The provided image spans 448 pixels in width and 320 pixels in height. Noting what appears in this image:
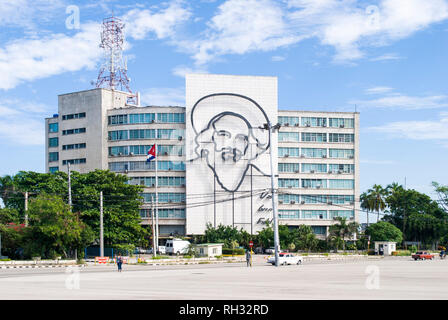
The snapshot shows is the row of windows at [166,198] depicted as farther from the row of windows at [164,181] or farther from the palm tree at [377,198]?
the palm tree at [377,198]

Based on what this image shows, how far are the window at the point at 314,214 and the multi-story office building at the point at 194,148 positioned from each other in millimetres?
873

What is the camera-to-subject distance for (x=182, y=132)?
104125 mm

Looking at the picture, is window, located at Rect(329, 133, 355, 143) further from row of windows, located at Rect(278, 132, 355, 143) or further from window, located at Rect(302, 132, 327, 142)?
window, located at Rect(302, 132, 327, 142)

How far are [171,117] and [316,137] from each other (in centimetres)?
2910

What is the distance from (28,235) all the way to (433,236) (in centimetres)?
8205

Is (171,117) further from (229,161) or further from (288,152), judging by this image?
(288,152)

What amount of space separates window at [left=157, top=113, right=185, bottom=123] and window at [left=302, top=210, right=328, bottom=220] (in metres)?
29.9

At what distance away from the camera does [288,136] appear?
4348 inches

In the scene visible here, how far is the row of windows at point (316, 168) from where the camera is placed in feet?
361

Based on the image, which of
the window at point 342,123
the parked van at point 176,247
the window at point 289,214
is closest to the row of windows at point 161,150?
the window at point 289,214

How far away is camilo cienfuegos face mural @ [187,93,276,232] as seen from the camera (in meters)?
103

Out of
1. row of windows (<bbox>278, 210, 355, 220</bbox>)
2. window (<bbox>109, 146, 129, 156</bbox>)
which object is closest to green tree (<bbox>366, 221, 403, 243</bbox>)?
row of windows (<bbox>278, 210, 355, 220</bbox>)

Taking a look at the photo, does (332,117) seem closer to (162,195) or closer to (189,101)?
(189,101)
